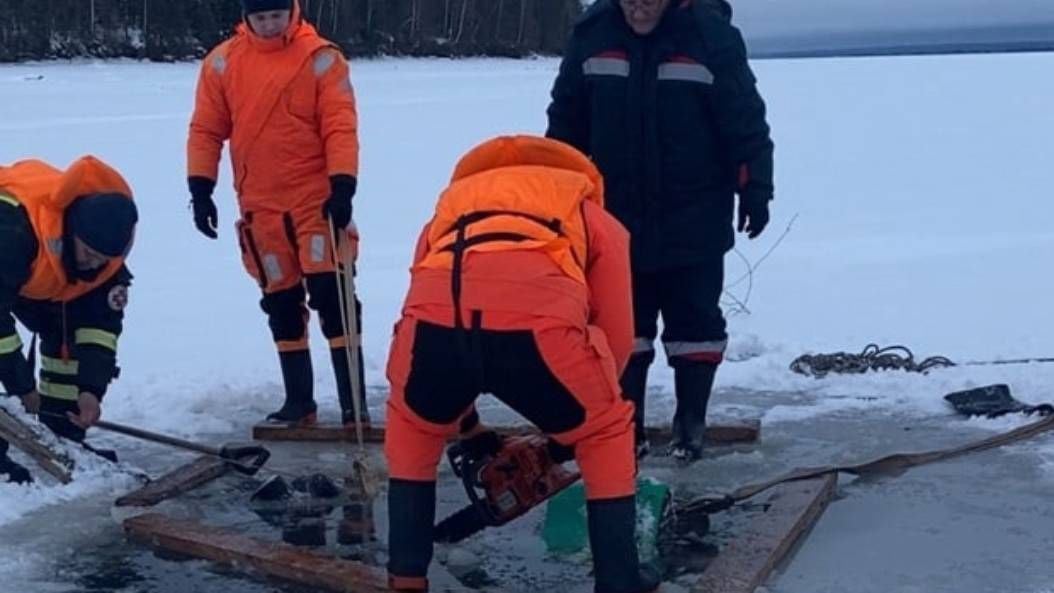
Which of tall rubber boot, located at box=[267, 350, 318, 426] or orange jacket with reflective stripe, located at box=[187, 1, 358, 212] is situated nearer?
orange jacket with reflective stripe, located at box=[187, 1, 358, 212]

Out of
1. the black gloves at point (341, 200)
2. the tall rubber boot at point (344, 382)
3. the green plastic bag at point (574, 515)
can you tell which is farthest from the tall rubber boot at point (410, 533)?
the tall rubber boot at point (344, 382)

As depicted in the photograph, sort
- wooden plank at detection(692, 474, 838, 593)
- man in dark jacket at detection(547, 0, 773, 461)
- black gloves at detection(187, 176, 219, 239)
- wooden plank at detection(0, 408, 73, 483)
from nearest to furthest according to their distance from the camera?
1. wooden plank at detection(692, 474, 838, 593)
2. wooden plank at detection(0, 408, 73, 483)
3. man in dark jacket at detection(547, 0, 773, 461)
4. black gloves at detection(187, 176, 219, 239)

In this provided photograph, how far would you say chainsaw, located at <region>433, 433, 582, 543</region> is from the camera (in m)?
3.98

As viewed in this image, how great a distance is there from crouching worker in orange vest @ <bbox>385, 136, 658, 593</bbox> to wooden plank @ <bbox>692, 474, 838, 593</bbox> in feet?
0.72

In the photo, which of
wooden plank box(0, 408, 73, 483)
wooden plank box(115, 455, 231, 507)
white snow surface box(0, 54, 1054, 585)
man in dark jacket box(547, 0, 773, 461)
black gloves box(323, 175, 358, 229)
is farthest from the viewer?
white snow surface box(0, 54, 1054, 585)

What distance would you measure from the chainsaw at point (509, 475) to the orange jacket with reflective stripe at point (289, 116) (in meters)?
1.59

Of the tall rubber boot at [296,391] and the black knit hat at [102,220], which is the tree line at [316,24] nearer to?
the tall rubber boot at [296,391]

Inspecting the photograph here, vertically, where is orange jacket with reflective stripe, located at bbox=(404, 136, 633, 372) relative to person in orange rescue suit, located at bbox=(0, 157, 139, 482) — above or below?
above

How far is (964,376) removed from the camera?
6.16m

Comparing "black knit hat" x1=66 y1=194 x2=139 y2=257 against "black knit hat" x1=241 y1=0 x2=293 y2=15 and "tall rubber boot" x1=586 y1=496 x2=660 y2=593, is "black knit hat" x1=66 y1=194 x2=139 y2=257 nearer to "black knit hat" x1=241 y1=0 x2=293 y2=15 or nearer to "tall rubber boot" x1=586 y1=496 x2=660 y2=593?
"black knit hat" x1=241 y1=0 x2=293 y2=15

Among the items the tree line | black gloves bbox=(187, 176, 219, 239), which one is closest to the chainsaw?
black gloves bbox=(187, 176, 219, 239)

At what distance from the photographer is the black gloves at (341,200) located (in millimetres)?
5305

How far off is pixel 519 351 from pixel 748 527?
120 centimetres

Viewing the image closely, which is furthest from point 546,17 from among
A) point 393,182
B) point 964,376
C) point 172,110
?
point 964,376
